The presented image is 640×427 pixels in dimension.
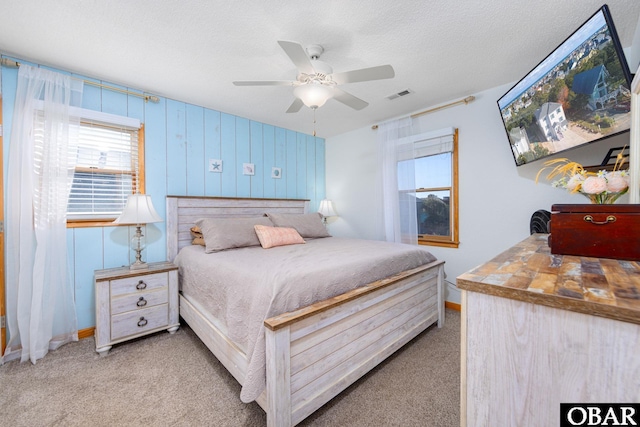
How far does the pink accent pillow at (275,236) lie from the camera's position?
2.56m

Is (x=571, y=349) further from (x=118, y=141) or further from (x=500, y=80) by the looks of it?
(x=118, y=141)

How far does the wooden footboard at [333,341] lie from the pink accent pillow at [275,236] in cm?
115

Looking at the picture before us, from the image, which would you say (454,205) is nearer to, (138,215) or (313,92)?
(313,92)

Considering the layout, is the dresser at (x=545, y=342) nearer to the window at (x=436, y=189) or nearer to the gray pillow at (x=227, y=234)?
the gray pillow at (x=227, y=234)

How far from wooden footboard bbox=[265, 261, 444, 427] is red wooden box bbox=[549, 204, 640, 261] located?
1.06m

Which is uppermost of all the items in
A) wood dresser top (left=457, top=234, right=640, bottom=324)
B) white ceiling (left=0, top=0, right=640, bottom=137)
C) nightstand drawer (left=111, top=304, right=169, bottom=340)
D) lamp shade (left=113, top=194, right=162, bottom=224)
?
white ceiling (left=0, top=0, right=640, bottom=137)

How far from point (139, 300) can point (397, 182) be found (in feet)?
10.1

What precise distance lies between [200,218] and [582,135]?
3468mm

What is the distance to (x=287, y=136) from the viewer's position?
12.9 ft

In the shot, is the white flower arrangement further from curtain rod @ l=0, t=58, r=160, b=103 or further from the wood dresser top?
curtain rod @ l=0, t=58, r=160, b=103

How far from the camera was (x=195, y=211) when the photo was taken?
2.96 metres

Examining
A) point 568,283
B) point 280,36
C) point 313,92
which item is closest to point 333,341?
point 568,283

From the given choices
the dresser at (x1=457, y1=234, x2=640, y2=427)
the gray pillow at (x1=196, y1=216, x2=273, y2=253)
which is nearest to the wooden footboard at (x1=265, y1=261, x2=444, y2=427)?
the dresser at (x1=457, y1=234, x2=640, y2=427)

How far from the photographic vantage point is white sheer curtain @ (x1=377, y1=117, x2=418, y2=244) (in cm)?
324
